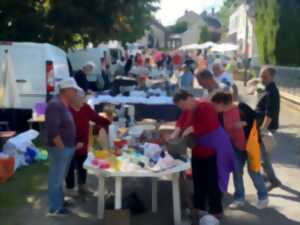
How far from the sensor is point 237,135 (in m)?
8.21

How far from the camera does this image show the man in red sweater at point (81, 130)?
8.62m

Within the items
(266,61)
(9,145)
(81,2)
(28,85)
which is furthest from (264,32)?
(9,145)

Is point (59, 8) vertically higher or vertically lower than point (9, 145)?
higher

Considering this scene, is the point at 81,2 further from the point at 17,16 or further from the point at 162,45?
the point at 162,45

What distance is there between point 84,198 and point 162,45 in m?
122

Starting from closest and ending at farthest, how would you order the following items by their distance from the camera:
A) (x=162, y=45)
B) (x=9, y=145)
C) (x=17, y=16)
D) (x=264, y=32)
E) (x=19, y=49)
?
(x=9, y=145) < (x=19, y=49) < (x=17, y=16) < (x=264, y=32) < (x=162, y=45)

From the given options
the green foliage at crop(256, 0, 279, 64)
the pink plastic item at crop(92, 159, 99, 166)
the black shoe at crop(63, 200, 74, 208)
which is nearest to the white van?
the black shoe at crop(63, 200, 74, 208)

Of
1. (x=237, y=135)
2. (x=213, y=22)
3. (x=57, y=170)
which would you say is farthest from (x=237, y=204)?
(x=213, y=22)

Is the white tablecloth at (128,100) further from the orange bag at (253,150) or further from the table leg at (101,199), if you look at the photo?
the table leg at (101,199)

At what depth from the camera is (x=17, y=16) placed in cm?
2030

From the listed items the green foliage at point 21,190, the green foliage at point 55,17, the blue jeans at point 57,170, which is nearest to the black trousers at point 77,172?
the green foliage at point 21,190

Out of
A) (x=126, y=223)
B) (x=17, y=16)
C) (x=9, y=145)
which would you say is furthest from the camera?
(x=17, y=16)

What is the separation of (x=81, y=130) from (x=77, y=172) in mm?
830

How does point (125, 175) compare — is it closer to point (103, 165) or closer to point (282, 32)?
point (103, 165)
